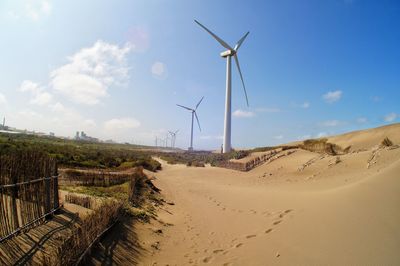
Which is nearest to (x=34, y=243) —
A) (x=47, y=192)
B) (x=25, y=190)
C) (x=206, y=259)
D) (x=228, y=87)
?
(x=25, y=190)

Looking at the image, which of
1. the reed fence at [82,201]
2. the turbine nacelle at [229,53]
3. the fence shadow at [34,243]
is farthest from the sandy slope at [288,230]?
the turbine nacelle at [229,53]

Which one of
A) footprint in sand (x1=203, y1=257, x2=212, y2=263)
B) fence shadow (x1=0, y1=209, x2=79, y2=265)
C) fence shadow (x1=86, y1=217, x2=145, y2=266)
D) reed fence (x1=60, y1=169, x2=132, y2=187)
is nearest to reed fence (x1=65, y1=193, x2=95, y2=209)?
fence shadow (x1=0, y1=209, x2=79, y2=265)

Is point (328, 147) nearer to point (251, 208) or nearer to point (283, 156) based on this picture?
point (283, 156)

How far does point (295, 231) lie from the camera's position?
26.3 feet

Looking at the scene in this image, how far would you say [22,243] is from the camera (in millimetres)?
6359

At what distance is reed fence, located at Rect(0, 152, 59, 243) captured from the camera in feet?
21.7

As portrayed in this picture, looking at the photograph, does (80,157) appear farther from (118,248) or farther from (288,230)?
(288,230)

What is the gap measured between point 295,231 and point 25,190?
26.1 ft

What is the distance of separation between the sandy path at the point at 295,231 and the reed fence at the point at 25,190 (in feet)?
10.5

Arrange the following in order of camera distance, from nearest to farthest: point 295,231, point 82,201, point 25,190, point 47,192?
point 25,190 → point 295,231 → point 47,192 → point 82,201

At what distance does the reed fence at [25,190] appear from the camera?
662 cm

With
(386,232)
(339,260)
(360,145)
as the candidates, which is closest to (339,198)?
(386,232)

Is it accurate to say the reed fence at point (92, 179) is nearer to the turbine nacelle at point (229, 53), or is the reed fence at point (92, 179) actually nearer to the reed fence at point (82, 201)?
the reed fence at point (82, 201)

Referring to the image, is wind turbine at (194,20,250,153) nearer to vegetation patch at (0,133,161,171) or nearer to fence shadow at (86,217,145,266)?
vegetation patch at (0,133,161,171)
